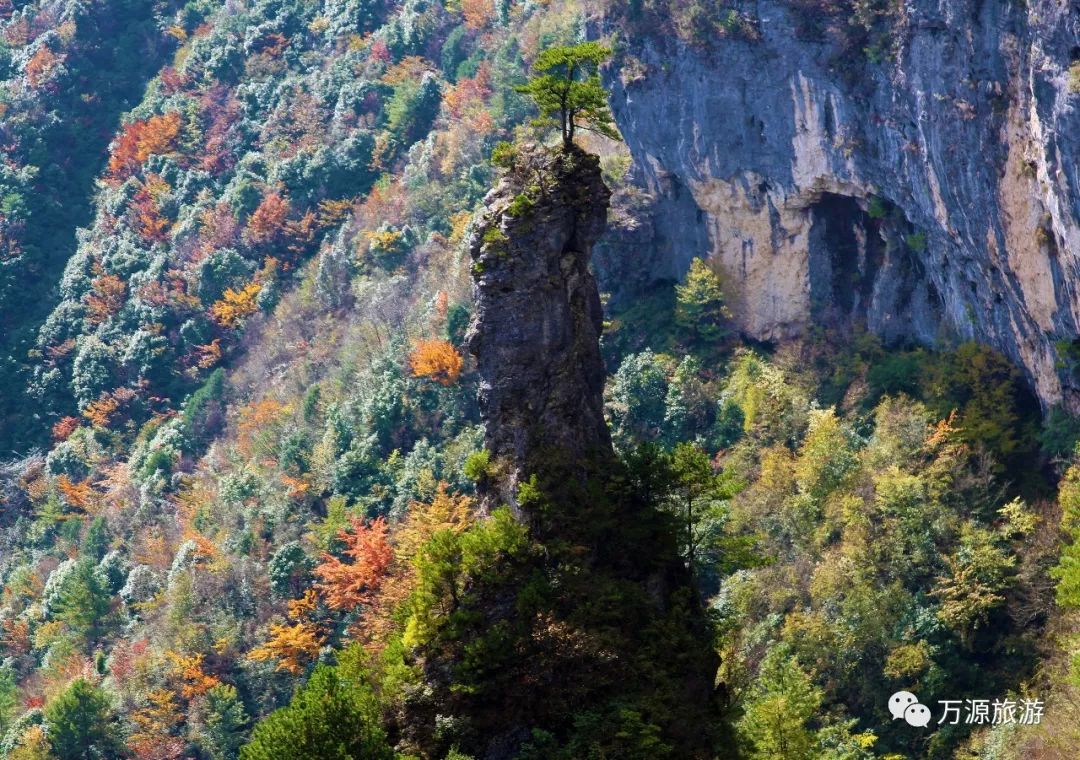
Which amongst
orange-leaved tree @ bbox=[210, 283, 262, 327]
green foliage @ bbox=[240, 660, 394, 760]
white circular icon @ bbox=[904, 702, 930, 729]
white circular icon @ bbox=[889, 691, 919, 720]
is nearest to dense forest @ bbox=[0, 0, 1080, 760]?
green foliage @ bbox=[240, 660, 394, 760]

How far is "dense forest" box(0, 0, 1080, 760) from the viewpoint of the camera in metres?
32.4

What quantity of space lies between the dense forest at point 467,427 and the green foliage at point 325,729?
8 cm

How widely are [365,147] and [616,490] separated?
59933 millimetres

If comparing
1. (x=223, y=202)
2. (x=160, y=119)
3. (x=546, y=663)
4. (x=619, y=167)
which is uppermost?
(x=160, y=119)

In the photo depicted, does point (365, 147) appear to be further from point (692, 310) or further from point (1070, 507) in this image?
point (1070, 507)

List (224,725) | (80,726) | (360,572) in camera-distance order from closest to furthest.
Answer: (360,572) → (224,725) → (80,726)

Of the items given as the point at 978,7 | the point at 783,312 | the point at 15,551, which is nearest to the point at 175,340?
the point at 15,551

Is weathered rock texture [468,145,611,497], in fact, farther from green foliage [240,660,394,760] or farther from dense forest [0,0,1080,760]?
green foliage [240,660,394,760]

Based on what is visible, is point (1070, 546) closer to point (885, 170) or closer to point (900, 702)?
point (900, 702)

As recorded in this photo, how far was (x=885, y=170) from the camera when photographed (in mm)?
53688

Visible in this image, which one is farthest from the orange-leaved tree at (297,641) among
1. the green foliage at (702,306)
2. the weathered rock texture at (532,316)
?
the weathered rock texture at (532,316)

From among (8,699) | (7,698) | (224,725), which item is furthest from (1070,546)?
(7,698)

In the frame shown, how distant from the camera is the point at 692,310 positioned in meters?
63.6

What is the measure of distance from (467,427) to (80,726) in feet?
64.8
